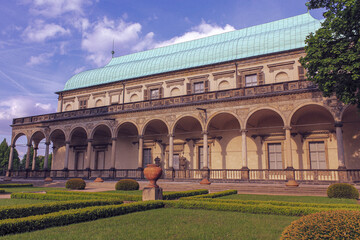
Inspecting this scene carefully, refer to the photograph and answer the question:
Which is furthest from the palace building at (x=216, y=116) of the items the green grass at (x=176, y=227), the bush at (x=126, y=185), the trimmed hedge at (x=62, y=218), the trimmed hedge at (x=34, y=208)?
the trimmed hedge at (x=34, y=208)

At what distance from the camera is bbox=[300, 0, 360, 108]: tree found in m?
15.3

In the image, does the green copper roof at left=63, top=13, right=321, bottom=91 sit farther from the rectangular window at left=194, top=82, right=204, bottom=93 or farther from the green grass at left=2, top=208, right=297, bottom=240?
the green grass at left=2, top=208, right=297, bottom=240

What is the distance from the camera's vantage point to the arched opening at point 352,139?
23.4 meters

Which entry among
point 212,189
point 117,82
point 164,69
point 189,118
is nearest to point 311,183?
point 212,189

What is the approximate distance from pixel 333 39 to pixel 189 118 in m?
14.4

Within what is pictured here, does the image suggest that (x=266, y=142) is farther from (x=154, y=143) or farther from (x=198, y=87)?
(x=154, y=143)

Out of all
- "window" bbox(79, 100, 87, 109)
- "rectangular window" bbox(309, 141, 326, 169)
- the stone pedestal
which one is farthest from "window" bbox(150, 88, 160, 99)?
the stone pedestal

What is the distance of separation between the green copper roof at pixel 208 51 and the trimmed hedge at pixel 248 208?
20.7 meters

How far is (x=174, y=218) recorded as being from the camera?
9.06 meters

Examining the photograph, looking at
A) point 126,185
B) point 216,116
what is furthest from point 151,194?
point 216,116

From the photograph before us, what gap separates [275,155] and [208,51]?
12.9 metres

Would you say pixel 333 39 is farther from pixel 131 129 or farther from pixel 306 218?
pixel 131 129

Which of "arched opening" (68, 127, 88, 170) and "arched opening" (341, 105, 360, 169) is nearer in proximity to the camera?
"arched opening" (341, 105, 360, 169)

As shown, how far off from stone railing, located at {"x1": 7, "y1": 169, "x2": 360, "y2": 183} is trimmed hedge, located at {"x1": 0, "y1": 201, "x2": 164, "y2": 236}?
1408cm
